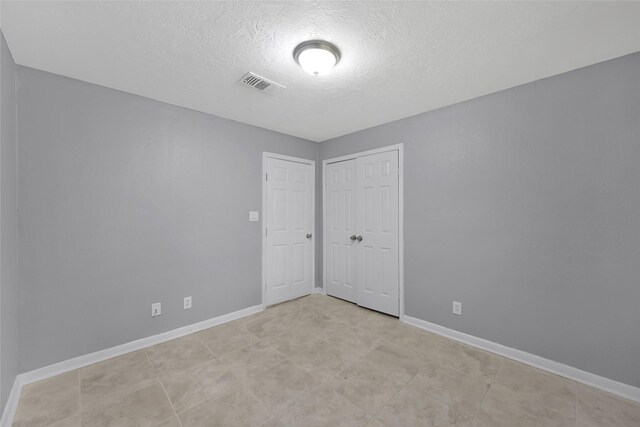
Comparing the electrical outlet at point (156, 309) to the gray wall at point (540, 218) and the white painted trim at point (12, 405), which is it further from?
the gray wall at point (540, 218)

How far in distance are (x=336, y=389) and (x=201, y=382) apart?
1.07m

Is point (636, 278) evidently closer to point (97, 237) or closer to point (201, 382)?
point (201, 382)

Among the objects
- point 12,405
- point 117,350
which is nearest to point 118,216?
point 117,350

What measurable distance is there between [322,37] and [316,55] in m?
0.12

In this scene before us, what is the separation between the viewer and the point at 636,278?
1.89 m

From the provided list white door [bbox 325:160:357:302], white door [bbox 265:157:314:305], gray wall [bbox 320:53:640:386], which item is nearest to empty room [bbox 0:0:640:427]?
gray wall [bbox 320:53:640:386]

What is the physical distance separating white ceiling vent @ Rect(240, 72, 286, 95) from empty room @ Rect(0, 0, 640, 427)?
2 cm

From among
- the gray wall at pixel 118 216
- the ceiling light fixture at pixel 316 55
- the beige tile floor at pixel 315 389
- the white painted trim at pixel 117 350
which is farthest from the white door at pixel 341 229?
the ceiling light fixture at pixel 316 55

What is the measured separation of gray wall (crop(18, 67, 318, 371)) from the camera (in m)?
2.11

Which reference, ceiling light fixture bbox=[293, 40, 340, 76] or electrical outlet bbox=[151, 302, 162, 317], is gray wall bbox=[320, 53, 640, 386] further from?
electrical outlet bbox=[151, 302, 162, 317]

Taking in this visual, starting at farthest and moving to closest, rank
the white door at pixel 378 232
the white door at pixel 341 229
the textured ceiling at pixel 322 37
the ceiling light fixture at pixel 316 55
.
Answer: the white door at pixel 341 229
the white door at pixel 378 232
the ceiling light fixture at pixel 316 55
the textured ceiling at pixel 322 37

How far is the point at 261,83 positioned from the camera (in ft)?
7.68

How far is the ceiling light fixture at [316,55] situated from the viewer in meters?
1.79

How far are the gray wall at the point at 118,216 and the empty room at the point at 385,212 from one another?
0.02 m
